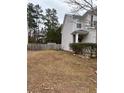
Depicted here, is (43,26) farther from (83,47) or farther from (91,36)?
(83,47)

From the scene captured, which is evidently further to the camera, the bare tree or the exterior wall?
the exterior wall

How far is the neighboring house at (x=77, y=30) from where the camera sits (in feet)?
35.6

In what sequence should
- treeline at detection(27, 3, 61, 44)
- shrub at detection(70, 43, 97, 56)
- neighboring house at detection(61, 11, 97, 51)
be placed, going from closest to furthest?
shrub at detection(70, 43, 97, 56) < neighboring house at detection(61, 11, 97, 51) < treeline at detection(27, 3, 61, 44)

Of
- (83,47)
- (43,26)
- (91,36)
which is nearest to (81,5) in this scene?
(83,47)

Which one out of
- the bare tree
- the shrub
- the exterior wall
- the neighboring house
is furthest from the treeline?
the bare tree

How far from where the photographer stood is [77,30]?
11.4 m

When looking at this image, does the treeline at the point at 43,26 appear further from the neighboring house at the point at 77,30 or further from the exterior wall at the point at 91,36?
the exterior wall at the point at 91,36

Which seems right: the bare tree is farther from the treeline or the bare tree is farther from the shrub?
the treeline

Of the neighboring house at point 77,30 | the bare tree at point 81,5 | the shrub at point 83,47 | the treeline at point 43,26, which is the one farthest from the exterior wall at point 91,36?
the bare tree at point 81,5

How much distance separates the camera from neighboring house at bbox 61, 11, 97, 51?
35.6ft
